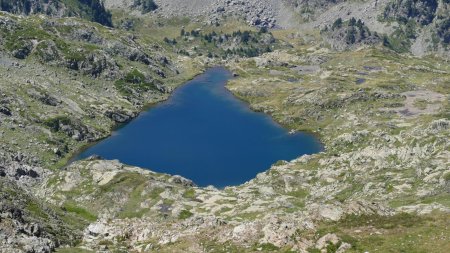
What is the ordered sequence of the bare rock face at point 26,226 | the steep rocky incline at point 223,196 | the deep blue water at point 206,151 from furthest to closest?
the deep blue water at point 206,151 < the bare rock face at point 26,226 < the steep rocky incline at point 223,196

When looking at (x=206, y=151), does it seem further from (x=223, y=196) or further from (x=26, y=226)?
(x=26, y=226)

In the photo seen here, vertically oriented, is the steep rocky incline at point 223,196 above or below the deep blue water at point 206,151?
above

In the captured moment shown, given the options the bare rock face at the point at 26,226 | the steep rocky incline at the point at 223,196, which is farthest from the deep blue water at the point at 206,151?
the bare rock face at the point at 26,226

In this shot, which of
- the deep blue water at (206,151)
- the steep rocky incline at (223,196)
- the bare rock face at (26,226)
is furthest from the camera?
the deep blue water at (206,151)

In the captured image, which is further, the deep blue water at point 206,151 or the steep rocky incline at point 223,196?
the deep blue water at point 206,151

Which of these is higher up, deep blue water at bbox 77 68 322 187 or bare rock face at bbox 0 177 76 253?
bare rock face at bbox 0 177 76 253

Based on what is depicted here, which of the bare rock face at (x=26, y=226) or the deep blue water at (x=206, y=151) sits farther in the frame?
the deep blue water at (x=206, y=151)

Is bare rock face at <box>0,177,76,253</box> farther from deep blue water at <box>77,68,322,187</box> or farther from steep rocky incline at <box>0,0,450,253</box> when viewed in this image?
deep blue water at <box>77,68,322,187</box>

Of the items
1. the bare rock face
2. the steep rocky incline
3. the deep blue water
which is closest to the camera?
the steep rocky incline

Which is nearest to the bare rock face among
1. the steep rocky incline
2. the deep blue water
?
the steep rocky incline

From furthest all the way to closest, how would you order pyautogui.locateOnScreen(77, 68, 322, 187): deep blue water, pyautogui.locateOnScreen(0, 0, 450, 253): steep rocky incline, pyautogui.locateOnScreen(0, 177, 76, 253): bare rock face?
pyautogui.locateOnScreen(77, 68, 322, 187): deep blue water
pyautogui.locateOnScreen(0, 177, 76, 253): bare rock face
pyautogui.locateOnScreen(0, 0, 450, 253): steep rocky incline

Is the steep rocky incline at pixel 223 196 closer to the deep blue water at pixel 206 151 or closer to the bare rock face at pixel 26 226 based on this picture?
the bare rock face at pixel 26 226

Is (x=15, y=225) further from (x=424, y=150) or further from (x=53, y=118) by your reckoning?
(x=53, y=118)
